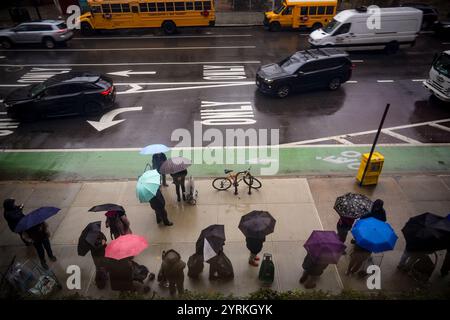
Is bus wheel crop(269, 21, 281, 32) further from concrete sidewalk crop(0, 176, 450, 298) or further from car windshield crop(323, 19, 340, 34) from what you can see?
concrete sidewalk crop(0, 176, 450, 298)

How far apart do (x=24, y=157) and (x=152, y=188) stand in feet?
22.9

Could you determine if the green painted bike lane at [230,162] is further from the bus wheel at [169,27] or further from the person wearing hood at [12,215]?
the bus wheel at [169,27]

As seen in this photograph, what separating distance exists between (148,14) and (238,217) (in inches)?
743

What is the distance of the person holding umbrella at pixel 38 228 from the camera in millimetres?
6043

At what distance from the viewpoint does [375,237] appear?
5.70 meters

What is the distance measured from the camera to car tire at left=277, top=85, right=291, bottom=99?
46.6 ft

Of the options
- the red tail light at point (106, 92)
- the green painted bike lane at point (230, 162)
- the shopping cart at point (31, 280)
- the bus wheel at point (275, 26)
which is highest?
the bus wheel at point (275, 26)

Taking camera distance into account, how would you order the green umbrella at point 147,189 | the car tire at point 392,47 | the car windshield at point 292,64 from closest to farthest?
the green umbrella at point 147,189 < the car windshield at point 292,64 < the car tire at point 392,47

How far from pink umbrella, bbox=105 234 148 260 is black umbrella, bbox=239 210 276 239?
6.37 feet

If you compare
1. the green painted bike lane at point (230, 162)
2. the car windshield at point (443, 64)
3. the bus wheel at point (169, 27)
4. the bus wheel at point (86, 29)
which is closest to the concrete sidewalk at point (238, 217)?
the green painted bike lane at point (230, 162)

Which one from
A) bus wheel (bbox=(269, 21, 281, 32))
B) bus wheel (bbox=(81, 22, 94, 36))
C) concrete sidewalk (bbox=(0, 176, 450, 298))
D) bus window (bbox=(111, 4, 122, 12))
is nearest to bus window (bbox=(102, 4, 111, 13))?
bus window (bbox=(111, 4, 122, 12))

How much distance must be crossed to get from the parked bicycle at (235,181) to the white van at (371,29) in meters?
12.4
